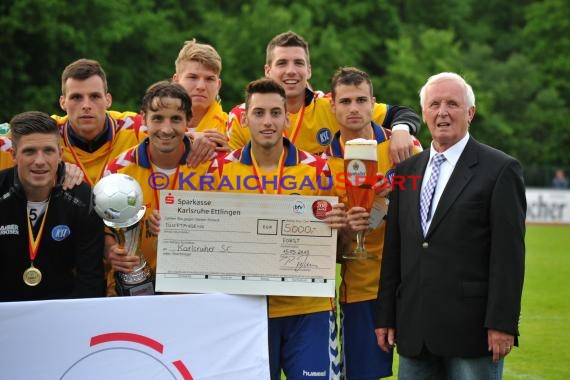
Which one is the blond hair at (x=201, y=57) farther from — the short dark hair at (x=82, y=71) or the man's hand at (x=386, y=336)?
the man's hand at (x=386, y=336)

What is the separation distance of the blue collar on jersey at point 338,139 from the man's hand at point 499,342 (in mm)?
1812

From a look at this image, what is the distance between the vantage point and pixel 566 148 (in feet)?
154

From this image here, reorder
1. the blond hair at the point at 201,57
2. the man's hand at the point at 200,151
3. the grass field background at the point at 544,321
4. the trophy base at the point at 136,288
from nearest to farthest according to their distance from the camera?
the trophy base at the point at 136,288 < the man's hand at the point at 200,151 < the blond hair at the point at 201,57 < the grass field background at the point at 544,321

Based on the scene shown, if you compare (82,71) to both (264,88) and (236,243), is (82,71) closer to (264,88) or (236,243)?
(264,88)

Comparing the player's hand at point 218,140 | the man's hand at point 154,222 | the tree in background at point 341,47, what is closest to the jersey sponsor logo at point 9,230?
the man's hand at point 154,222

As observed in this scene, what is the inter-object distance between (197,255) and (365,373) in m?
1.61

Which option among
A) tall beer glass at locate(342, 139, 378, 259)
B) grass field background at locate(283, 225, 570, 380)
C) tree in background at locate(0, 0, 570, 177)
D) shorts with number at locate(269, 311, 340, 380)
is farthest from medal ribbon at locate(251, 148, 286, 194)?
tree in background at locate(0, 0, 570, 177)

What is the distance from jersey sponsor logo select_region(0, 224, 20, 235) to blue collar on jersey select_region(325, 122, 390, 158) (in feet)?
6.93

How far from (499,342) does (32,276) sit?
2592mm

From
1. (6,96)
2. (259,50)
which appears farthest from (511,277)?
→ (259,50)

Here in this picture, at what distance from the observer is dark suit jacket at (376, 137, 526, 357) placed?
189 inches

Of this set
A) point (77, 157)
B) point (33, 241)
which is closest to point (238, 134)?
point (77, 157)

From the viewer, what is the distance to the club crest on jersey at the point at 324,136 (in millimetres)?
6625

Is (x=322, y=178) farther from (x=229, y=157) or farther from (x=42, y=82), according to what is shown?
(x=42, y=82)
